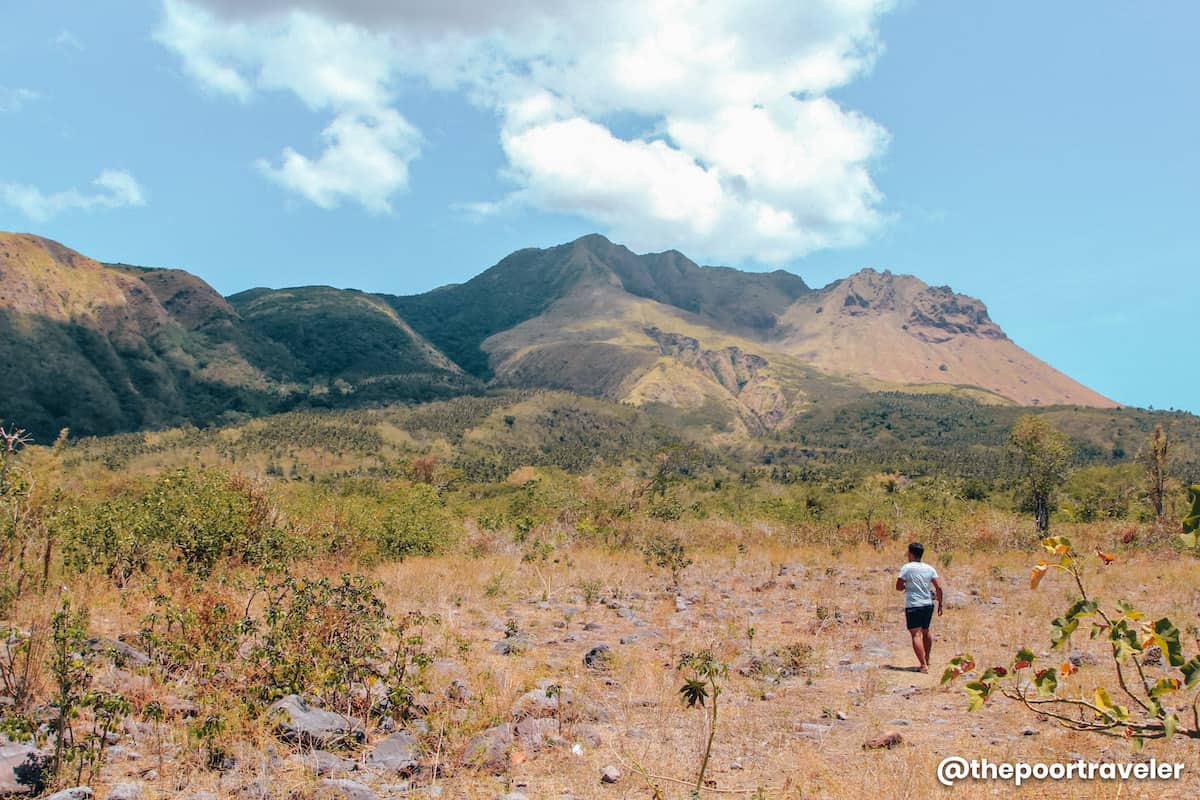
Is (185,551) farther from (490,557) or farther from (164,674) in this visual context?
(490,557)

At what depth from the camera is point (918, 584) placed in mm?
10750

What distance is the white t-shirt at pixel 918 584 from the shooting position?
1061 centimetres

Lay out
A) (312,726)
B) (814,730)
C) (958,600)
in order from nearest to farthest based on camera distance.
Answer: (312,726) → (814,730) → (958,600)

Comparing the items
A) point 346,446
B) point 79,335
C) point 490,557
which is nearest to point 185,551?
point 490,557

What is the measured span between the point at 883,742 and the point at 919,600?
4.07 m

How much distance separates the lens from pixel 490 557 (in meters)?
20.9

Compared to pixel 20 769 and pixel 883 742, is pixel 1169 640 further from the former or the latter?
pixel 20 769

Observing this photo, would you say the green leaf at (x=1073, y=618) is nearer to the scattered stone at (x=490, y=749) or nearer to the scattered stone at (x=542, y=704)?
the scattered stone at (x=490, y=749)

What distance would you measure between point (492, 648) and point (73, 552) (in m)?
7.48

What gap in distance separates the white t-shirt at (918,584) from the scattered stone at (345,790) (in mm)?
8214

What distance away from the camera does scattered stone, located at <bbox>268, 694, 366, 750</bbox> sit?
678 centimetres

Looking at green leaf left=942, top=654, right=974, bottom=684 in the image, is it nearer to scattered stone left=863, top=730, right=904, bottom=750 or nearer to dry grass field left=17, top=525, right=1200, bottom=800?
dry grass field left=17, top=525, right=1200, bottom=800

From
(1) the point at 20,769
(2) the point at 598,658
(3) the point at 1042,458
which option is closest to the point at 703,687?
(2) the point at 598,658

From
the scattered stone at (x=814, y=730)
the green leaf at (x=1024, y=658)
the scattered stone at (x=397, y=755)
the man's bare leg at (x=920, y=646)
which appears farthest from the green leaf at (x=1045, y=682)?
the man's bare leg at (x=920, y=646)
